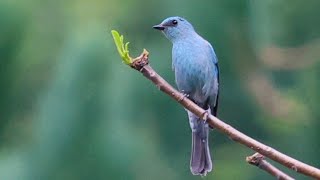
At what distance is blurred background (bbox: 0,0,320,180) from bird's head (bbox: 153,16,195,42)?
0.47 metres

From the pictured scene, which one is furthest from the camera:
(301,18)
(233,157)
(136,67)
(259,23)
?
(233,157)

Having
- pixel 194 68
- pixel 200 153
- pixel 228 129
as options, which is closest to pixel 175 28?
pixel 194 68

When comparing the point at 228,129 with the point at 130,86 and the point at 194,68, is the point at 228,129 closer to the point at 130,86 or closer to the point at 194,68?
the point at 194,68

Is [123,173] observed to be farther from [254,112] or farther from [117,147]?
[254,112]

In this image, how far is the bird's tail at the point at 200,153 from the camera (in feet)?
4.55

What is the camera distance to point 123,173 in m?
1.93

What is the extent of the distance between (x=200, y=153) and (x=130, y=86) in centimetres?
56

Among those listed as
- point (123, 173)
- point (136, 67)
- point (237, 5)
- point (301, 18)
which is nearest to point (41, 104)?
point (123, 173)

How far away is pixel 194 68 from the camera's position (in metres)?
1.49

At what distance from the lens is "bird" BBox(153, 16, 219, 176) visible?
1.44 metres

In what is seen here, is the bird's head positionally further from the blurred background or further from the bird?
the blurred background

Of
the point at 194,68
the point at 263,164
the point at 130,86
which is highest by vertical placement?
the point at 263,164

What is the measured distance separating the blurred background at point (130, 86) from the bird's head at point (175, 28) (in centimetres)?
47

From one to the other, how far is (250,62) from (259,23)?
0.16 metres
